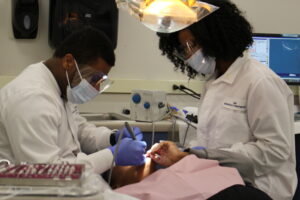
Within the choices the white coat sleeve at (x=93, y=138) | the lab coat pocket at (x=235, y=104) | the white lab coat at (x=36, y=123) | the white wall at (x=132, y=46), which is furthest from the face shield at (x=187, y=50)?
the white wall at (x=132, y=46)

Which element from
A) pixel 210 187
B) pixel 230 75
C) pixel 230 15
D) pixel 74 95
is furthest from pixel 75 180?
pixel 230 15

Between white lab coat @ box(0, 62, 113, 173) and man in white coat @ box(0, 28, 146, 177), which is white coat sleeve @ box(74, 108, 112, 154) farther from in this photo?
white lab coat @ box(0, 62, 113, 173)

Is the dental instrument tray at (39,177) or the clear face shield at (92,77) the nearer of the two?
the dental instrument tray at (39,177)

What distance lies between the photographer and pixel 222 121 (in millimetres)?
1507

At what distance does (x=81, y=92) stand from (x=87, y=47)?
18 centimetres

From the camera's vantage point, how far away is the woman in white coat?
139 cm

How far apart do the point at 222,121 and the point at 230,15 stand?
48 cm

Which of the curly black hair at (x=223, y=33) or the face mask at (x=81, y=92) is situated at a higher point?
the curly black hair at (x=223, y=33)

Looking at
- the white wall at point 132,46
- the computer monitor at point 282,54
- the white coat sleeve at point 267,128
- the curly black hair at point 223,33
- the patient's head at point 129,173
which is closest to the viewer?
the patient's head at point 129,173

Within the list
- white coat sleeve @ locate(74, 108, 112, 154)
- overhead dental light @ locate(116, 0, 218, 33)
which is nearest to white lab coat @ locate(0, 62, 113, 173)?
white coat sleeve @ locate(74, 108, 112, 154)

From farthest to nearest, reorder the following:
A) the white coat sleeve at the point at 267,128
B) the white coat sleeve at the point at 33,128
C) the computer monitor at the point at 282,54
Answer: the computer monitor at the point at 282,54
the white coat sleeve at the point at 267,128
the white coat sleeve at the point at 33,128

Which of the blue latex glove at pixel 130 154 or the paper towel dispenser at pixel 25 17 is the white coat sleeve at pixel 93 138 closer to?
the blue latex glove at pixel 130 154

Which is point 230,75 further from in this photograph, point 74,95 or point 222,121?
point 74,95

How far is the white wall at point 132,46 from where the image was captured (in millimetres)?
2473
